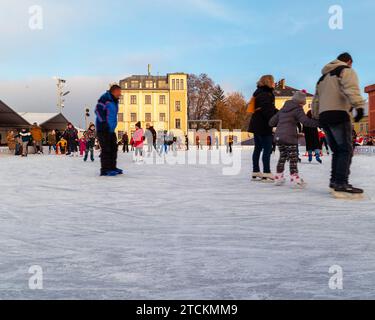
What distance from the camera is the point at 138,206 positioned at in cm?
425

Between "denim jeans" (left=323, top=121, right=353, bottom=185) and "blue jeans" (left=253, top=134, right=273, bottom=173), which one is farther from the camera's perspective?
"blue jeans" (left=253, top=134, right=273, bottom=173)

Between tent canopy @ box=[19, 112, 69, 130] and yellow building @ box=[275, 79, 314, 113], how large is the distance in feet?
170

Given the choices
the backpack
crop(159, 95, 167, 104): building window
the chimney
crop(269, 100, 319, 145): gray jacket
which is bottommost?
crop(269, 100, 319, 145): gray jacket

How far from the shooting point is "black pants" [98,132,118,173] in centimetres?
795

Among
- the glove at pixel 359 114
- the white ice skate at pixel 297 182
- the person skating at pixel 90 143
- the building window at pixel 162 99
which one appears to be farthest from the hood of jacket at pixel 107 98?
the building window at pixel 162 99

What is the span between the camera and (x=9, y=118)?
23594 millimetres

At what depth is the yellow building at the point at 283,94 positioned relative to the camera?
7691cm

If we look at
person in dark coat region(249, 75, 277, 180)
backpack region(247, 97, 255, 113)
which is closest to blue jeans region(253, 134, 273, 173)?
person in dark coat region(249, 75, 277, 180)

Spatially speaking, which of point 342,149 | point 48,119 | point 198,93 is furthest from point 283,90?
point 342,149

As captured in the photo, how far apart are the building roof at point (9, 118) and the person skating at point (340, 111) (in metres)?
19.2

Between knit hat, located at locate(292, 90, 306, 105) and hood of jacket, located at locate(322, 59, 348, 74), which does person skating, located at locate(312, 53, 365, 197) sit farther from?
knit hat, located at locate(292, 90, 306, 105)

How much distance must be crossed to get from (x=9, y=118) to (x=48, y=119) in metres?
6.46
